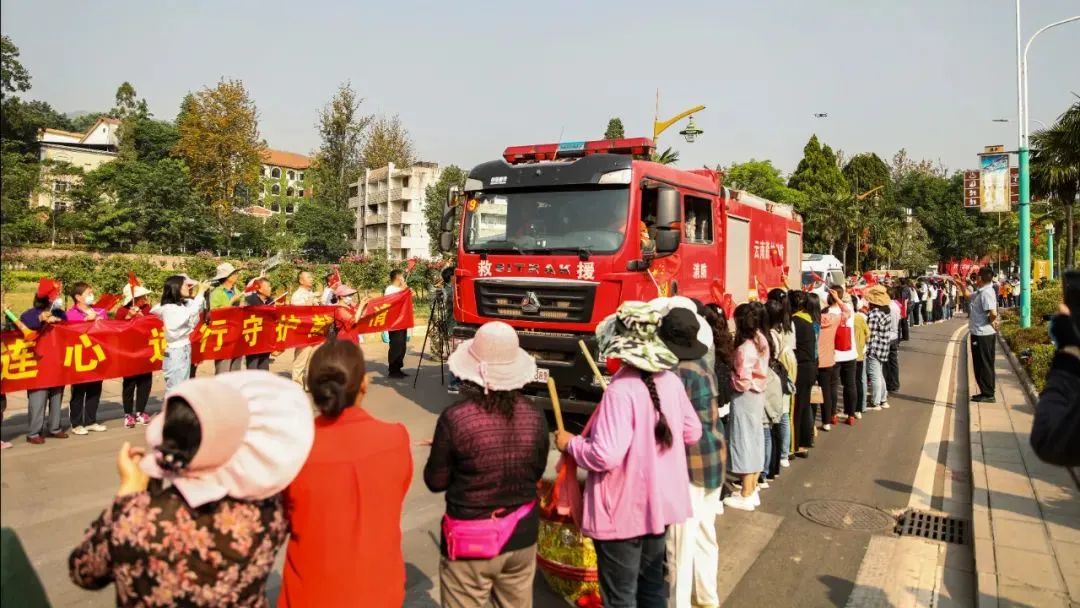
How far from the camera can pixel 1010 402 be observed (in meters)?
10.2

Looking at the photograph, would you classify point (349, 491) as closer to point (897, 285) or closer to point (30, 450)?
point (30, 450)

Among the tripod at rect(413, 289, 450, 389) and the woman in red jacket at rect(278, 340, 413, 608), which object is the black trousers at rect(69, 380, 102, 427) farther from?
the woman in red jacket at rect(278, 340, 413, 608)

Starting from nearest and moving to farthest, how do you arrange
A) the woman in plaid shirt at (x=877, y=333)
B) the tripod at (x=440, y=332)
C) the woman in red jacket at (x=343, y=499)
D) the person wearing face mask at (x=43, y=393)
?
the woman in red jacket at (x=343, y=499)
the person wearing face mask at (x=43, y=393)
the woman in plaid shirt at (x=877, y=333)
the tripod at (x=440, y=332)

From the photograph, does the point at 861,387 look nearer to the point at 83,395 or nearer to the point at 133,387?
the point at 133,387

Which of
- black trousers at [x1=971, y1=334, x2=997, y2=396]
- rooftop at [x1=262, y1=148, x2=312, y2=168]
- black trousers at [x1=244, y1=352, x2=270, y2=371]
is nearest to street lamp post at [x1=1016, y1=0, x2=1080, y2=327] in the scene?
black trousers at [x1=971, y1=334, x2=997, y2=396]

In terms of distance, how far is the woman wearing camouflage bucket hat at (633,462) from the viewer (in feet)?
10.2

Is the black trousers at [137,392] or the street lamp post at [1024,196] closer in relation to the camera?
the black trousers at [137,392]

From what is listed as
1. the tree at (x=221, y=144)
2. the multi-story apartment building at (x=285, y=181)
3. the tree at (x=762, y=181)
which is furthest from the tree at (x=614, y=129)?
the multi-story apartment building at (x=285, y=181)

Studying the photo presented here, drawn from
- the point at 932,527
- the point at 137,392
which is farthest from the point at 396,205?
the point at 932,527

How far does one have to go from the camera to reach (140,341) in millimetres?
8305

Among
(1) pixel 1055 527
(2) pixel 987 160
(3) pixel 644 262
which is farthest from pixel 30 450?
(2) pixel 987 160

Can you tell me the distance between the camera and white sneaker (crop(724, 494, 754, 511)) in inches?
239

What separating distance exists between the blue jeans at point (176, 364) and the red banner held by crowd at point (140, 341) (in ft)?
2.10

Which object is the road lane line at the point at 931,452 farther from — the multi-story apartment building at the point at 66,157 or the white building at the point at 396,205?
the white building at the point at 396,205
